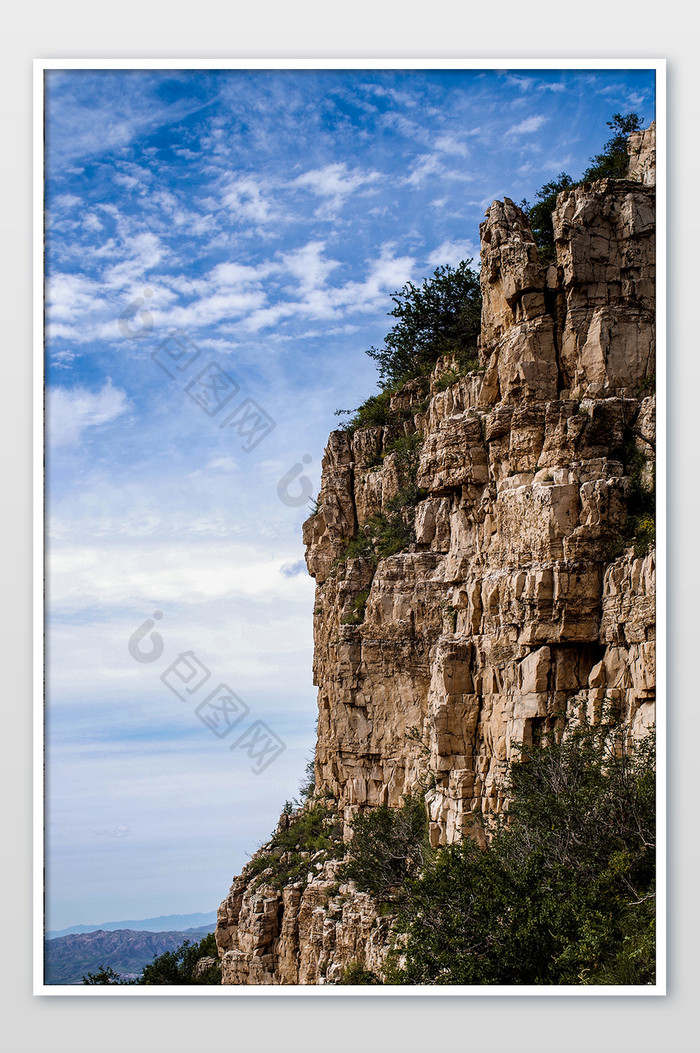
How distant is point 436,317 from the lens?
27.2 meters

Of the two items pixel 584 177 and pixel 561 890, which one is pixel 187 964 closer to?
pixel 561 890

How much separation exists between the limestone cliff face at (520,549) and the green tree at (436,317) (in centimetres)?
178

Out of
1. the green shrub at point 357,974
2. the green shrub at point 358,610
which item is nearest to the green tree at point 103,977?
the green shrub at point 357,974

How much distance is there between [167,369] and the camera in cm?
1579

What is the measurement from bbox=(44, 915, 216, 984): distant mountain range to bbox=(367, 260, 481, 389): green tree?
49.8ft

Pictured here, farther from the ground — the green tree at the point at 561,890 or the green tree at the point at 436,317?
the green tree at the point at 436,317

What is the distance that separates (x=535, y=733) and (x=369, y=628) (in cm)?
796

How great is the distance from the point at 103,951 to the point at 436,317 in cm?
1837

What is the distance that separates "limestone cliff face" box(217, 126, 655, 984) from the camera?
1595 centimetres

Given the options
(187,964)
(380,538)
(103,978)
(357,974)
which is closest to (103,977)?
(103,978)

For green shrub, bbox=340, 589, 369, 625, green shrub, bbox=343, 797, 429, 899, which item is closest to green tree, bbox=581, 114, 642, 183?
green shrub, bbox=340, 589, 369, 625

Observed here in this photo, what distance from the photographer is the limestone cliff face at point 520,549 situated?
1595 centimetres

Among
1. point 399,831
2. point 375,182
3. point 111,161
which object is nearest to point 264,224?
point 375,182

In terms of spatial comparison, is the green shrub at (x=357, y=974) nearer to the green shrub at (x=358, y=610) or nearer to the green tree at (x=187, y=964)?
the green tree at (x=187, y=964)
